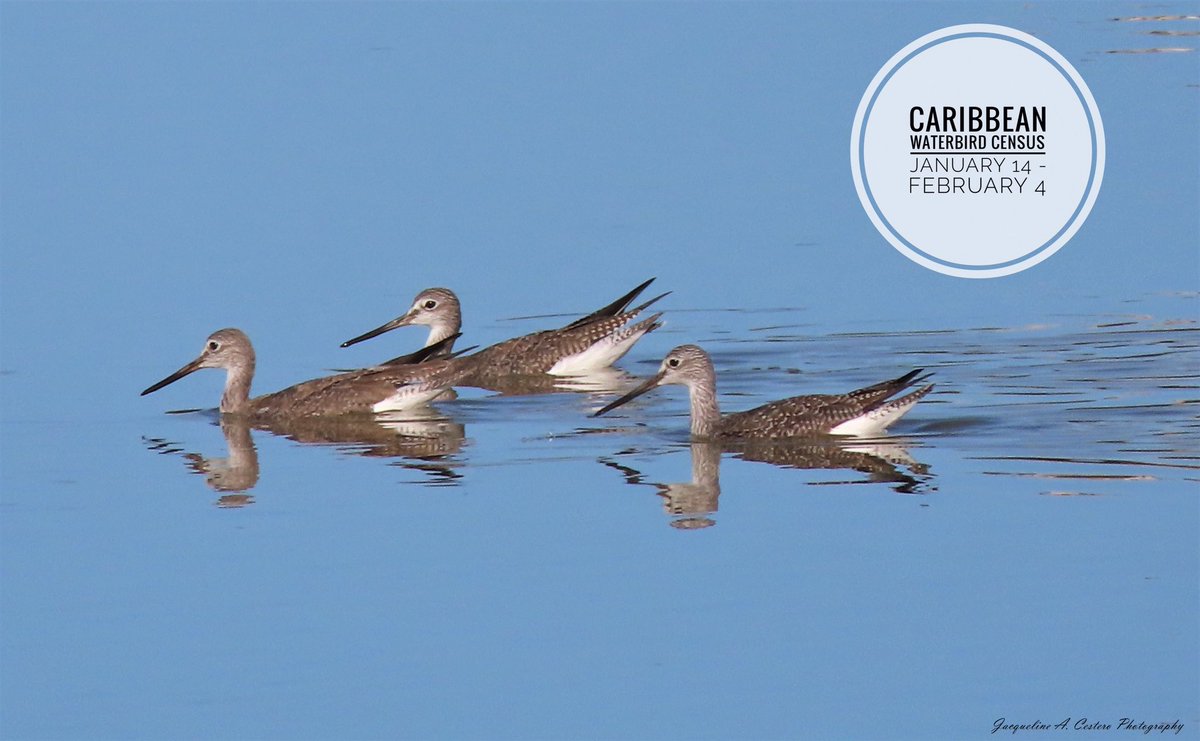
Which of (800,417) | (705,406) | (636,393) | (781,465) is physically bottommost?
(781,465)

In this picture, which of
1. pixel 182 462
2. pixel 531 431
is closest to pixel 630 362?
pixel 531 431

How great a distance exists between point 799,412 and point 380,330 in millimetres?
4720

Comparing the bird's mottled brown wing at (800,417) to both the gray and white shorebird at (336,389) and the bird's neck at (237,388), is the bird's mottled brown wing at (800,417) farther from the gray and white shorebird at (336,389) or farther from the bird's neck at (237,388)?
the bird's neck at (237,388)

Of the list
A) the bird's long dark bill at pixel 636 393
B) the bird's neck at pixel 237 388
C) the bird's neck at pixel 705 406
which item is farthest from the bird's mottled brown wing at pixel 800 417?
the bird's neck at pixel 237 388

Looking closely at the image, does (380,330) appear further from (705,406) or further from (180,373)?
A: (705,406)

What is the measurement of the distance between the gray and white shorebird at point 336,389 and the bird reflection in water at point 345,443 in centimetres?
9

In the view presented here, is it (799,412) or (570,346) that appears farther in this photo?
(570,346)

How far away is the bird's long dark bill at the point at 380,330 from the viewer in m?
18.1

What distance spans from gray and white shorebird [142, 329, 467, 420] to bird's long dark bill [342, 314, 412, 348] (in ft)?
3.44

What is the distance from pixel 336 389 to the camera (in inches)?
653

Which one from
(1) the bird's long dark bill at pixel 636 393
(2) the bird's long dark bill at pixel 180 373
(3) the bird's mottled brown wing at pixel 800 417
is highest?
(2) the bird's long dark bill at pixel 180 373

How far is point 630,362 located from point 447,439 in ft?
→ 11.9

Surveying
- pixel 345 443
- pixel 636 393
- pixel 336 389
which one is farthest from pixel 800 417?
pixel 336 389

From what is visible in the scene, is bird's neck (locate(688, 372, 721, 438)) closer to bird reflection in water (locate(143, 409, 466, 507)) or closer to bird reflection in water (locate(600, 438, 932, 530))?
bird reflection in water (locate(600, 438, 932, 530))
